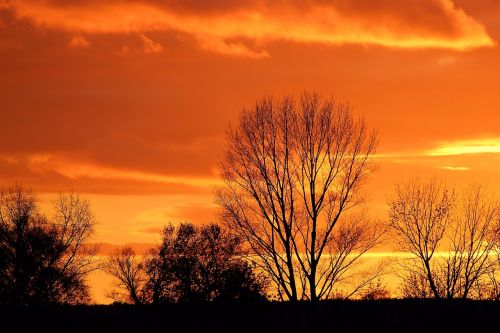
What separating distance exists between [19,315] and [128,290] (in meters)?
67.1

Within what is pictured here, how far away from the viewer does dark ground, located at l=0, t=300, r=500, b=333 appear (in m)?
31.8

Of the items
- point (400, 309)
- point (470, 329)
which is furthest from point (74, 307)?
point (470, 329)

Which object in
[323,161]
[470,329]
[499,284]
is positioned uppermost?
[323,161]

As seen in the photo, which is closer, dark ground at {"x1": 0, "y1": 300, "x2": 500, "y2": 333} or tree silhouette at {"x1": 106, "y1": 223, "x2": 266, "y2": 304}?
dark ground at {"x1": 0, "y1": 300, "x2": 500, "y2": 333}

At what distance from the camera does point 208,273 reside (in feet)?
268

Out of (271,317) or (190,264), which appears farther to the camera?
(190,264)

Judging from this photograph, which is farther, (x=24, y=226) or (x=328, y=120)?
(x=24, y=226)

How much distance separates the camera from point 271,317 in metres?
34.0

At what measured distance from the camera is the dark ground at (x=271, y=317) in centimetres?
3181

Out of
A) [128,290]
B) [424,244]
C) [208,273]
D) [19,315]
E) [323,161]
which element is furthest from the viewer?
[128,290]

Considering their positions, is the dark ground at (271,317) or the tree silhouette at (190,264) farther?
the tree silhouette at (190,264)

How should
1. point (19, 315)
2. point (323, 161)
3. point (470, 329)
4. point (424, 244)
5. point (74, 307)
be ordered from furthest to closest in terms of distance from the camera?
point (424, 244)
point (323, 161)
point (74, 307)
point (19, 315)
point (470, 329)

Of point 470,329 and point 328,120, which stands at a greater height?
point 328,120

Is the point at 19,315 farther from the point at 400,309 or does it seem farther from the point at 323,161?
the point at 323,161
